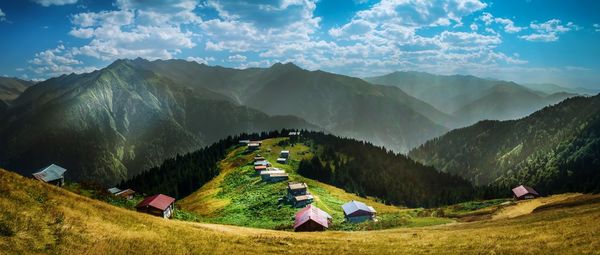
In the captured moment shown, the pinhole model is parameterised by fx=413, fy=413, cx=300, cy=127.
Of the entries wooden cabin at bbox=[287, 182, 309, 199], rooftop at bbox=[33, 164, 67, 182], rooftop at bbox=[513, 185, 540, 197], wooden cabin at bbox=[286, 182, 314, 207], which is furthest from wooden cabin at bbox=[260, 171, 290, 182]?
rooftop at bbox=[513, 185, 540, 197]

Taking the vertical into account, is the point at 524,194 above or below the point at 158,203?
below

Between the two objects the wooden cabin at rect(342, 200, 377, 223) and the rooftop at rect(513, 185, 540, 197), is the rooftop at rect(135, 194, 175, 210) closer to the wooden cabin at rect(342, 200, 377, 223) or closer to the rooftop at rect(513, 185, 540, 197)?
the wooden cabin at rect(342, 200, 377, 223)

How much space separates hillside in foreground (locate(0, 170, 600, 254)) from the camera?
34.6m

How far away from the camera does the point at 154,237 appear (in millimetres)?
Result: 41781

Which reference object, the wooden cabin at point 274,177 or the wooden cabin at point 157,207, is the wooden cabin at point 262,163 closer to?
the wooden cabin at point 274,177

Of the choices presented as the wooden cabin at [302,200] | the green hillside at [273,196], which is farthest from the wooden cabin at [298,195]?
A: the green hillside at [273,196]

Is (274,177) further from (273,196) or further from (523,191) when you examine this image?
(523,191)

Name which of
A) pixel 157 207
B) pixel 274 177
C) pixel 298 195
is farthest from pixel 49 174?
pixel 274 177

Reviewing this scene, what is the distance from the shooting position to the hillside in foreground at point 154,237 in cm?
3456

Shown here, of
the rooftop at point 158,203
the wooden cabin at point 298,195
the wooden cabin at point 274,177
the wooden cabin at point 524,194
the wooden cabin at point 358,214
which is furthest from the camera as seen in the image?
the wooden cabin at point 274,177

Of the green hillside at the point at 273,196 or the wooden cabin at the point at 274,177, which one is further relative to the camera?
the wooden cabin at the point at 274,177

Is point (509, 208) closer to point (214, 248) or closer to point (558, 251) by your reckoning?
point (558, 251)

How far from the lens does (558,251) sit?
3209 centimetres

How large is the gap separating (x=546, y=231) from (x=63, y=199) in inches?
1997
